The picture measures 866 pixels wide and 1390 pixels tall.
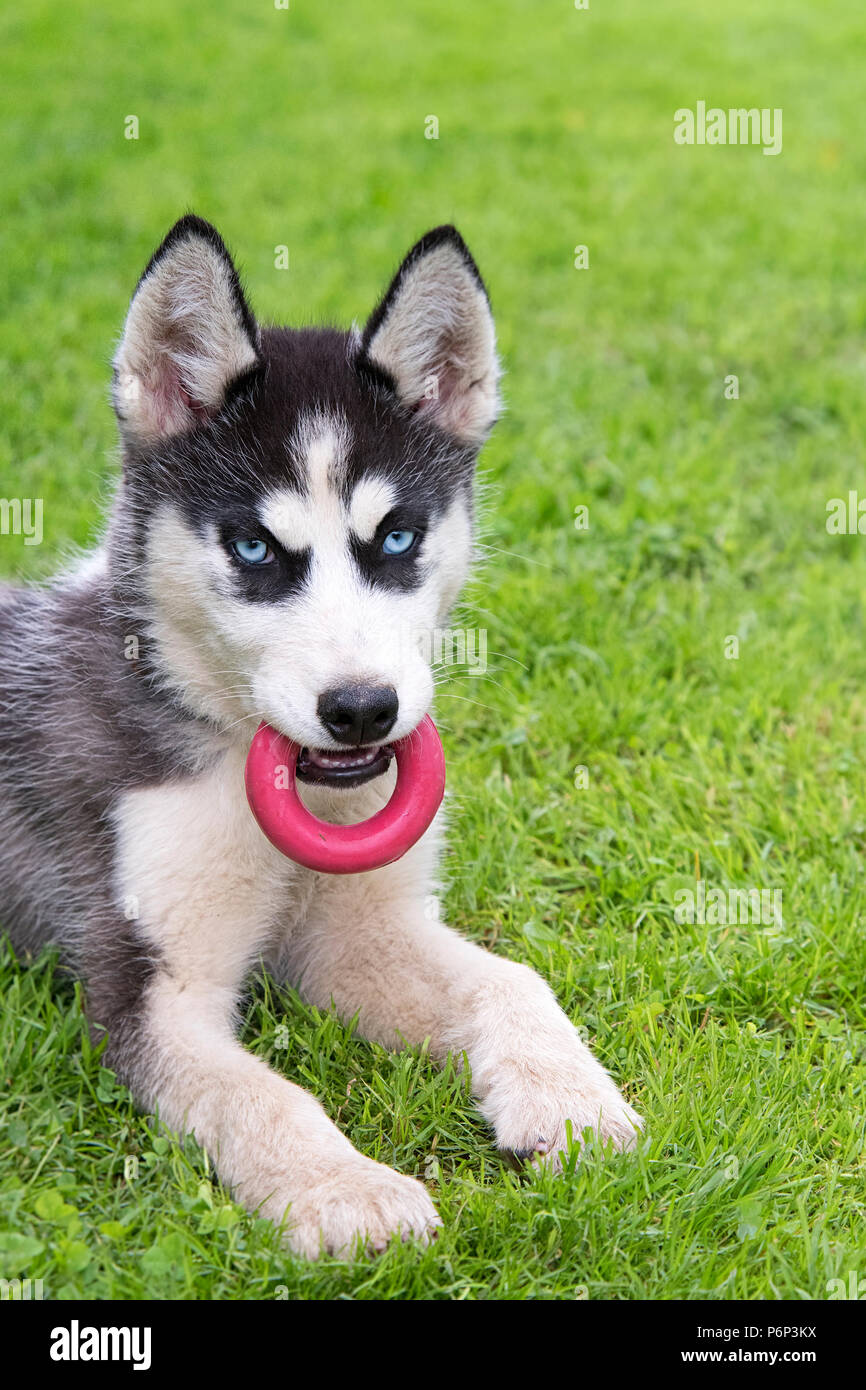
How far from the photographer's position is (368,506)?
127 inches

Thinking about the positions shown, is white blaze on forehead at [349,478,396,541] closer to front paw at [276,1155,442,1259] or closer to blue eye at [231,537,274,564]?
blue eye at [231,537,274,564]

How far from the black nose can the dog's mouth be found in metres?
0.14

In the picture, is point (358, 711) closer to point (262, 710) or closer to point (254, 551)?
point (262, 710)

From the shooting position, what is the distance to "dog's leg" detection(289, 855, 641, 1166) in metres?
3.01

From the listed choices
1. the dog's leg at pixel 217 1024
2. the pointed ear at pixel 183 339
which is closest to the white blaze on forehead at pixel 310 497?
the pointed ear at pixel 183 339

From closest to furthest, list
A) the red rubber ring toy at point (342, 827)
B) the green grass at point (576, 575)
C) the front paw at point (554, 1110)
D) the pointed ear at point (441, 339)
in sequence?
the green grass at point (576, 575)
the front paw at point (554, 1110)
the red rubber ring toy at point (342, 827)
the pointed ear at point (441, 339)

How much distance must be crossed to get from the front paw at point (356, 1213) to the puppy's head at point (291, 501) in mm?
879

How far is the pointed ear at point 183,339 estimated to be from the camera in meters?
3.22

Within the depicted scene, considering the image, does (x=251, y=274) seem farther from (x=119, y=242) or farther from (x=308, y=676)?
(x=308, y=676)

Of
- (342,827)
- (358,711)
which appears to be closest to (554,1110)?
(342,827)

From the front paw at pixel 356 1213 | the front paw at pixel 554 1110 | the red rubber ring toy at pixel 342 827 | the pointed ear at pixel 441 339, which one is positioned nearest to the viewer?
the front paw at pixel 356 1213

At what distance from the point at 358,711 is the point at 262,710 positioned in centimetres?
27

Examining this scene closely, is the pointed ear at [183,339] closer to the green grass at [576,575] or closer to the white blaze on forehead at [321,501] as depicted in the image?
the white blaze on forehead at [321,501]

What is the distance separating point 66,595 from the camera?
397cm
